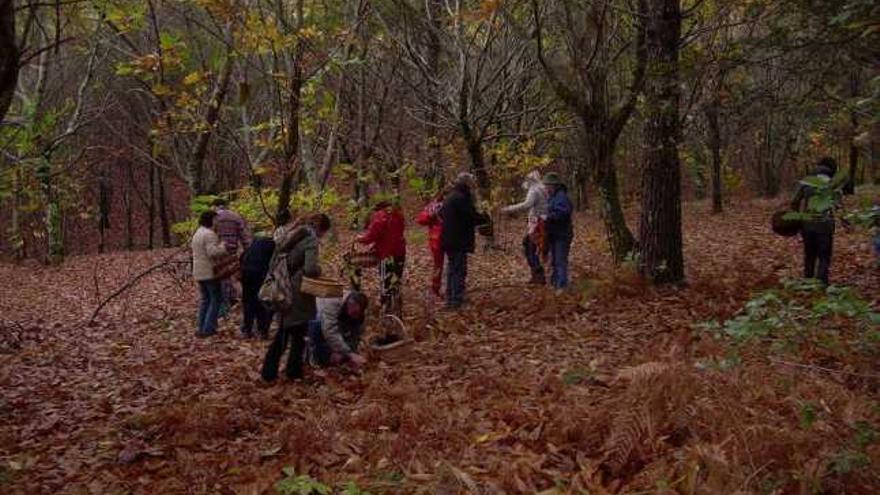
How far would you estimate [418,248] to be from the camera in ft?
62.7

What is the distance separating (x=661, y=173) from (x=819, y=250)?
2.08m

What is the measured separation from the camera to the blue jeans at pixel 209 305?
10094mm

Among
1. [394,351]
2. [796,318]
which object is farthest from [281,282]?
[796,318]

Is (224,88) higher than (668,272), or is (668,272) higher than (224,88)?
(224,88)

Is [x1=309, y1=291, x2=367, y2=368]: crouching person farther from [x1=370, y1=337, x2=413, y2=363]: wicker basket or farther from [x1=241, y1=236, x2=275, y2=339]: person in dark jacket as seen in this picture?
[x1=241, y1=236, x2=275, y2=339]: person in dark jacket

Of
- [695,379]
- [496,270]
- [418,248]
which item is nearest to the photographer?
[695,379]

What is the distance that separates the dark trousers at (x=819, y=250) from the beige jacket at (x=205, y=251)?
7565 millimetres

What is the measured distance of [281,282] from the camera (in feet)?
23.1

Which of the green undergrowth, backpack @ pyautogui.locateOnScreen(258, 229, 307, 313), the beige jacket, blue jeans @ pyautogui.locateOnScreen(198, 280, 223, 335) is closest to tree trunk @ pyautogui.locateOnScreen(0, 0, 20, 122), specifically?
backpack @ pyautogui.locateOnScreen(258, 229, 307, 313)

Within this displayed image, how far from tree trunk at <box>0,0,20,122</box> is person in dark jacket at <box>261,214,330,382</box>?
2720mm

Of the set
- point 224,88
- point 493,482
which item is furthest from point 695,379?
point 224,88

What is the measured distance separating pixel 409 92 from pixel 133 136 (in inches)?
721

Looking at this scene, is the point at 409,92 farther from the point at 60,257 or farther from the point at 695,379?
the point at 695,379

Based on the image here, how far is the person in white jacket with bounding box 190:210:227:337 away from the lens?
9961 mm
